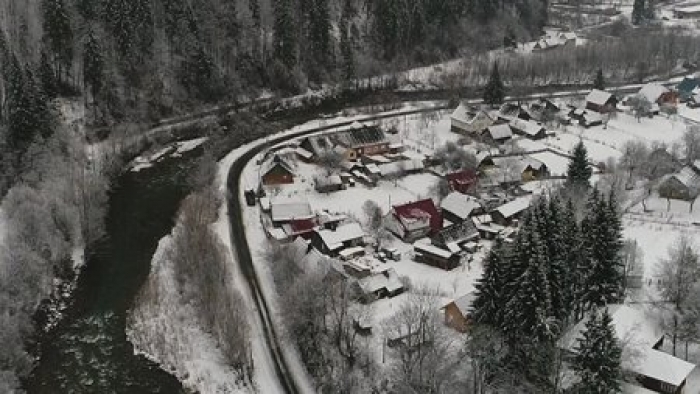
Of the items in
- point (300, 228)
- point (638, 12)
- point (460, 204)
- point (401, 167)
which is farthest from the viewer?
point (638, 12)

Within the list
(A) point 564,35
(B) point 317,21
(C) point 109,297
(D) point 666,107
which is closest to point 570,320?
(C) point 109,297

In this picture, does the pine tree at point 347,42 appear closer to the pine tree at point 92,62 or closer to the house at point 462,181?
the pine tree at point 92,62

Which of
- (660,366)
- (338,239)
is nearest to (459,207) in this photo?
(338,239)

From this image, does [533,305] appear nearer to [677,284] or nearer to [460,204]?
[677,284]

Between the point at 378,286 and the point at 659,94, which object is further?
the point at 659,94

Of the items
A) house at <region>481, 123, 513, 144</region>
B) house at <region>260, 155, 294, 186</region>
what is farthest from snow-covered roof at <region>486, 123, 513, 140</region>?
house at <region>260, 155, 294, 186</region>

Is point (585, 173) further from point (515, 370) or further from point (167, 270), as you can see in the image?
point (167, 270)
